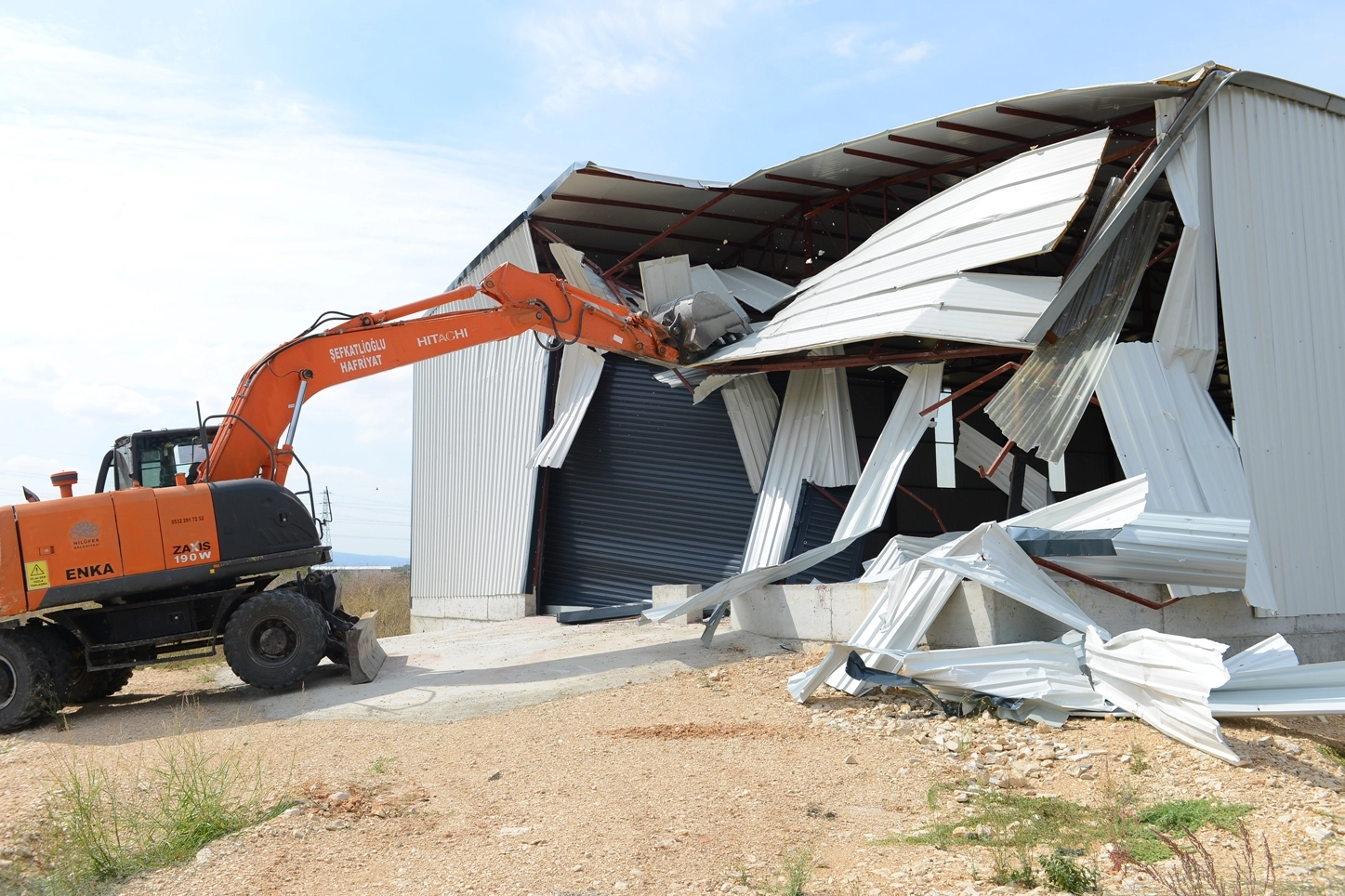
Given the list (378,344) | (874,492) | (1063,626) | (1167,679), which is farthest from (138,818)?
(874,492)

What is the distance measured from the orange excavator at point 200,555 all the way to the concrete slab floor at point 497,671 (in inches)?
Answer: 16.0

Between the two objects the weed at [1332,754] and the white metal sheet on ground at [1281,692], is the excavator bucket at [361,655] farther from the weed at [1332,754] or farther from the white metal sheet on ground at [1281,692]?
the weed at [1332,754]

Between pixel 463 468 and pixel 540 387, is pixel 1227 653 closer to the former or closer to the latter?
pixel 540 387

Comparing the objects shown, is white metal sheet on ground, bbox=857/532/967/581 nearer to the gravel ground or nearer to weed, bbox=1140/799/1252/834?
the gravel ground

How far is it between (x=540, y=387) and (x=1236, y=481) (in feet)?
35.8

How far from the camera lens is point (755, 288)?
17.4 meters

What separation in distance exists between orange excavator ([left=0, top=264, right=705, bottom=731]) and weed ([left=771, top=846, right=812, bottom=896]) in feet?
22.7

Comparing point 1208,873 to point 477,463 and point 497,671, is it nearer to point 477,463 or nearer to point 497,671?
point 497,671

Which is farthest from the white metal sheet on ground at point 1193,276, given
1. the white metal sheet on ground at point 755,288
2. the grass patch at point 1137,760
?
the white metal sheet on ground at point 755,288

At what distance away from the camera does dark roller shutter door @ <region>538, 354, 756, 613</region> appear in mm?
16812

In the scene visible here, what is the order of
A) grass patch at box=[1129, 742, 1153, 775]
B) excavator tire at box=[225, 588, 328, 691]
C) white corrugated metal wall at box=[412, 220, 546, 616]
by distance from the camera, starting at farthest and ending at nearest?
1. white corrugated metal wall at box=[412, 220, 546, 616]
2. excavator tire at box=[225, 588, 328, 691]
3. grass patch at box=[1129, 742, 1153, 775]

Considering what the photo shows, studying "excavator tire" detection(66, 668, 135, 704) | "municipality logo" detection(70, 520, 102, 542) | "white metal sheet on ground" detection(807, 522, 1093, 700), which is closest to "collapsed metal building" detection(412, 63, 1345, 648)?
"white metal sheet on ground" detection(807, 522, 1093, 700)

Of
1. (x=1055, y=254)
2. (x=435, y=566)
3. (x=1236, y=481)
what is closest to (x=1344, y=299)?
(x=1236, y=481)

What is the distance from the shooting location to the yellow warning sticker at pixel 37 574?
35.7 ft
